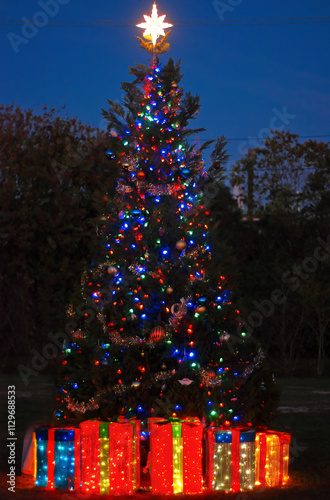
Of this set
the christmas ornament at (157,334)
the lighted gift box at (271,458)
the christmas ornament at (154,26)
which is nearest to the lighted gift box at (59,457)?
the christmas ornament at (157,334)

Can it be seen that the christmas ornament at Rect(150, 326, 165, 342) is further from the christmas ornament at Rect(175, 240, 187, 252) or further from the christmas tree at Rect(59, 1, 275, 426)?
the christmas ornament at Rect(175, 240, 187, 252)

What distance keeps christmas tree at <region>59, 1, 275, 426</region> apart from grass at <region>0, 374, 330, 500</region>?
0.65m

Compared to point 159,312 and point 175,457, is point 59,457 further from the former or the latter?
point 159,312

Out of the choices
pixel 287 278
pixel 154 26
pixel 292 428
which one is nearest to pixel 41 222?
pixel 287 278

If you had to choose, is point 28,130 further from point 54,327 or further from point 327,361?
point 327,361

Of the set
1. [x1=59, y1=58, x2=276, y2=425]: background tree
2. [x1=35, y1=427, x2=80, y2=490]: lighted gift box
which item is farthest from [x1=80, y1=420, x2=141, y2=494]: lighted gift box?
[x1=59, y1=58, x2=276, y2=425]: background tree

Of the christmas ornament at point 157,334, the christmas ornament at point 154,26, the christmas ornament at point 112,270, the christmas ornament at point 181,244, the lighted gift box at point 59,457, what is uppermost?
the christmas ornament at point 154,26

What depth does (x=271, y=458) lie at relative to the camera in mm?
6520

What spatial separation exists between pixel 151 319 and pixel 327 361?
50.7 feet

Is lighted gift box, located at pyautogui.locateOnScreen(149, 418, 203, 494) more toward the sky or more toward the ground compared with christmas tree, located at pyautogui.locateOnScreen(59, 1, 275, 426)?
more toward the ground

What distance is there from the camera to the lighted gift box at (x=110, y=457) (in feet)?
20.5

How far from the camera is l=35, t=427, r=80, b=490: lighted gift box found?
21.1ft

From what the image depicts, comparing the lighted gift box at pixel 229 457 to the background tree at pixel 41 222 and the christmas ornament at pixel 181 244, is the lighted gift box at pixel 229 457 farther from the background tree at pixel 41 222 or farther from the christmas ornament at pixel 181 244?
the background tree at pixel 41 222

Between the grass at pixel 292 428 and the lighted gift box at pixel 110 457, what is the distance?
4.9 inches
